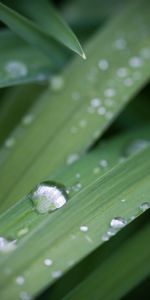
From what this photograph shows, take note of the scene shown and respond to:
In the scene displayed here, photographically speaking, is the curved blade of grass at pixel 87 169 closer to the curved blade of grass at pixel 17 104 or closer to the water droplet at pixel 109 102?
the water droplet at pixel 109 102

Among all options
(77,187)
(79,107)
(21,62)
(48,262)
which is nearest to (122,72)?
(79,107)

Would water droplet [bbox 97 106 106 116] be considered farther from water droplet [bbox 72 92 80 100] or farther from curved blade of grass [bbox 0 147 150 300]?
curved blade of grass [bbox 0 147 150 300]

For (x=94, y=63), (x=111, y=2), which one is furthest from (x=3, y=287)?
(x=111, y=2)

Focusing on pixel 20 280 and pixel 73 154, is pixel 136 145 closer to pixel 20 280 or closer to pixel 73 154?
pixel 73 154

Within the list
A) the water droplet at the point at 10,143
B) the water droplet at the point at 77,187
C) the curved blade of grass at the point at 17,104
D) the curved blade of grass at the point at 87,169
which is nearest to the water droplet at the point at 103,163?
the curved blade of grass at the point at 87,169

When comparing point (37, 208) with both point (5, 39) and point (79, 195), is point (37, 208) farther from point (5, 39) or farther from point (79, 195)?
point (5, 39)
